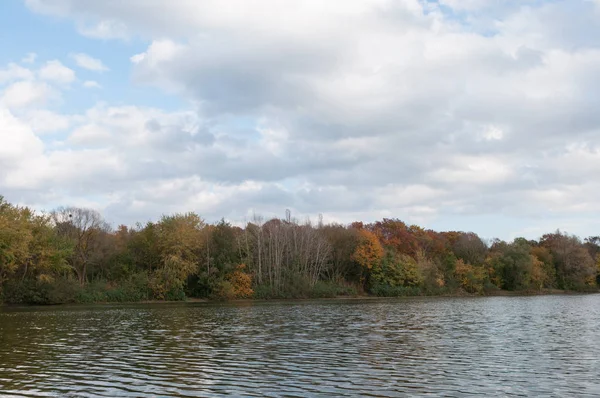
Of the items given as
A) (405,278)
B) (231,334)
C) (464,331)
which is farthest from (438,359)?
(405,278)

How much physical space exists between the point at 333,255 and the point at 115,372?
287 feet

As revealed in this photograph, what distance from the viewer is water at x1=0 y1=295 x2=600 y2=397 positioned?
731 inches

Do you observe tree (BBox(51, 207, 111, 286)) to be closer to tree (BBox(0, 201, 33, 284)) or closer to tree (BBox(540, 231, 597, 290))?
tree (BBox(0, 201, 33, 284))

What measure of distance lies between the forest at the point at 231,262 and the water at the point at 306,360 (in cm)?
4056

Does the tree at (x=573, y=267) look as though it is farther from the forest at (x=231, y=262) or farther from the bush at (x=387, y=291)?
the bush at (x=387, y=291)

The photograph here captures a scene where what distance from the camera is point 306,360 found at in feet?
80.4

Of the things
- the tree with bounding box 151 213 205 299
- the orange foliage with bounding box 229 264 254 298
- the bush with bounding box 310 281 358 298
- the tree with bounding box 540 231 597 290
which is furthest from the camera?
the tree with bounding box 540 231 597 290

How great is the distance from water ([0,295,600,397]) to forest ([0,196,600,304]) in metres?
40.6

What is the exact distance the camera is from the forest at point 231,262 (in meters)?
78.4

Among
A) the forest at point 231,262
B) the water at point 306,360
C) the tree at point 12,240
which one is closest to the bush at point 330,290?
the forest at point 231,262

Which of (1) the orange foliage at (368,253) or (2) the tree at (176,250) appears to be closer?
(2) the tree at (176,250)

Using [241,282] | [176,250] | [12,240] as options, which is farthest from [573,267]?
[12,240]

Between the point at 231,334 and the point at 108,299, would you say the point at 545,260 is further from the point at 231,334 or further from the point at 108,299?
the point at 231,334

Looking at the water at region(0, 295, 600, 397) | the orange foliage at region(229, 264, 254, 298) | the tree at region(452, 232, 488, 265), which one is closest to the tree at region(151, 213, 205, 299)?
the orange foliage at region(229, 264, 254, 298)
